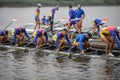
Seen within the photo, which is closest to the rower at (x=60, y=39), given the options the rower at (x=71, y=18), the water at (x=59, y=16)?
the rower at (x=71, y=18)

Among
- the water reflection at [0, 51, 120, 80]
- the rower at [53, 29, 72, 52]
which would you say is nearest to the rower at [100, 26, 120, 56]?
the water reflection at [0, 51, 120, 80]

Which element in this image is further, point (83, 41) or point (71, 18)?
point (71, 18)

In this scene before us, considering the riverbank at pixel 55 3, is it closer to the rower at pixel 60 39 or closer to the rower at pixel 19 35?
the rower at pixel 19 35

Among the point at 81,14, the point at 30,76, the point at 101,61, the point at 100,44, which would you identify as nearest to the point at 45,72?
the point at 30,76

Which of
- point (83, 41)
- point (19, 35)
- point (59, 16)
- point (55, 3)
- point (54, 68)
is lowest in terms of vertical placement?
point (54, 68)

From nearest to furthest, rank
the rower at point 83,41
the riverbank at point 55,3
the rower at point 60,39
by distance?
the rower at point 83,41 < the rower at point 60,39 < the riverbank at point 55,3

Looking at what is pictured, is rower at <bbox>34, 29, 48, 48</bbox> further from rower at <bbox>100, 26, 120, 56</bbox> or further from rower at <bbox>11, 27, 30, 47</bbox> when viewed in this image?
rower at <bbox>100, 26, 120, 56</bbox>

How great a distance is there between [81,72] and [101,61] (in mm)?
2451

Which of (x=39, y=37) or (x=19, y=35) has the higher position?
(x=19, y=35)

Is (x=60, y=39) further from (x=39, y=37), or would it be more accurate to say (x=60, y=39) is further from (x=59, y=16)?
(x=59, y=16)

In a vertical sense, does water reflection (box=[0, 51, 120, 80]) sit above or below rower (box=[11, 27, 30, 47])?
below

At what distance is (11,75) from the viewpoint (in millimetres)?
16547

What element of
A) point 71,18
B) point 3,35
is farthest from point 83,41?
point 3,35

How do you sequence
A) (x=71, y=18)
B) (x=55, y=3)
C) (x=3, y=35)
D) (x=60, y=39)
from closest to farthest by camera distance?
(x=60, y=39), (x=3, y=35), (x=71, y=18), (x=55, y=3)
